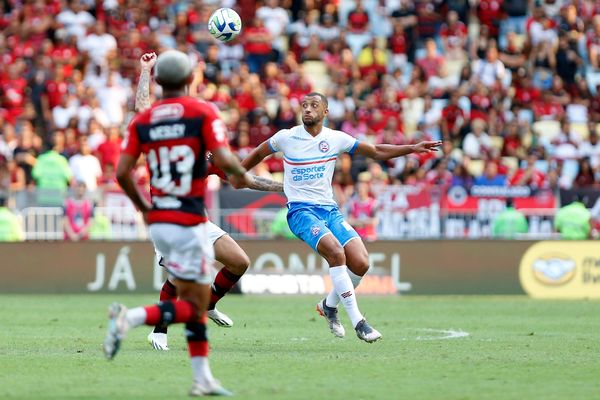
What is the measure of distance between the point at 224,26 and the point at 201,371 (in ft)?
21.0

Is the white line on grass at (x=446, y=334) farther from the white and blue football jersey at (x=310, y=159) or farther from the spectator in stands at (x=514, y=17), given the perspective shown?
the spectator in stands at (x=514, y=17)

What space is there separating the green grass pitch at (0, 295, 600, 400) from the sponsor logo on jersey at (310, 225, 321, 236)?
115 centimetres

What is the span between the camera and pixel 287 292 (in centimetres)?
2234

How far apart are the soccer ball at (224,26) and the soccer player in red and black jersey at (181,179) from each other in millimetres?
5306

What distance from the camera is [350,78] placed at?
30281mm

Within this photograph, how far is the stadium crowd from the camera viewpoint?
26.8 metres

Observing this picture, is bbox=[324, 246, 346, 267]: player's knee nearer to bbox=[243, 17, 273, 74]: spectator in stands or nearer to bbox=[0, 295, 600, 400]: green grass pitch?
bbox=[0, 295, 600, 400]: green grass pitch

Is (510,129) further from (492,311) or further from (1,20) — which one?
(1,20)

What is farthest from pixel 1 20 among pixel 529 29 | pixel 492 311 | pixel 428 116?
pixel 492 311

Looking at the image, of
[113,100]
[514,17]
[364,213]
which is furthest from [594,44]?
[113,100]

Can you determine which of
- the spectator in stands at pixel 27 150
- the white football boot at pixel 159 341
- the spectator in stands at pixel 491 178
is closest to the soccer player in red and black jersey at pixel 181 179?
the white football boot at pixel 159 341

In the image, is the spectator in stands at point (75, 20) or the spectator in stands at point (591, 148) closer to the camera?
the spectator in stands at point (591, 148)

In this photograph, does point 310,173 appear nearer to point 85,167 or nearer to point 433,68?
point 85,167

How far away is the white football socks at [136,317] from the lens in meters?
9.03
